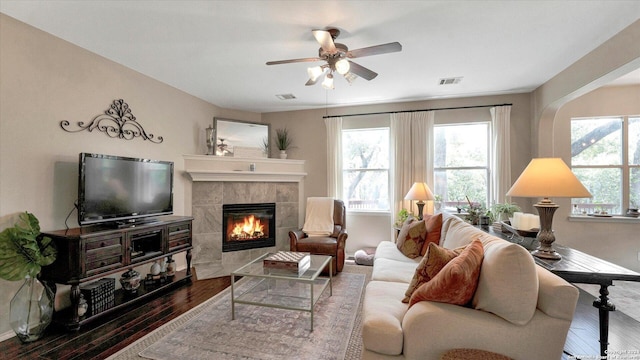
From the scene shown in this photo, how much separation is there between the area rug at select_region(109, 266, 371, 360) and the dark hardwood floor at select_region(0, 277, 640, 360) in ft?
0.58

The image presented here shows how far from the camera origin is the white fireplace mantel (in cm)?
411

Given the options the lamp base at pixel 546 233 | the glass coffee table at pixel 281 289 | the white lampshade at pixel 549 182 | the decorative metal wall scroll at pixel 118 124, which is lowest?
the glass coffee table at pixel 281 289

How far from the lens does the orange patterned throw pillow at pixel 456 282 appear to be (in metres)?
1.46

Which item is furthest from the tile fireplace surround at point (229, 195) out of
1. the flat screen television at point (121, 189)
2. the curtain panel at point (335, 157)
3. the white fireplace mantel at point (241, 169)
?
the flat screen television at point (121, 189)

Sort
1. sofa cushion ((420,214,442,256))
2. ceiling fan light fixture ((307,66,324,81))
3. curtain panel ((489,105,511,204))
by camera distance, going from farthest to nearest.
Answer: curtain panel ((489,105,511,204)) → sofa cushion ((420,214,442,256)) → ceiling fan light fixture ((307,66,324,81))

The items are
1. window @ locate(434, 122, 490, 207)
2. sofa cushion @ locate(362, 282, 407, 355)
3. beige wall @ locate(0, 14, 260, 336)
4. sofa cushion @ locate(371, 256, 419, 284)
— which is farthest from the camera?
window @ locate(434, 122, 490, 207)

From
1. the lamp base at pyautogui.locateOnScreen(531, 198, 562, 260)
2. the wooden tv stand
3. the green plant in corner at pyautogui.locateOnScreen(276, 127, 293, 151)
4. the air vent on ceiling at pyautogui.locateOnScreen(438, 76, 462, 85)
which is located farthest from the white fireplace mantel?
the lamp base at pyautogui.locateOnScreen(531, 198, 562, 260)

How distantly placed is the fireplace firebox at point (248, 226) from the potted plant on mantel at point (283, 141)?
1.00 m

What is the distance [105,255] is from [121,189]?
0.70m

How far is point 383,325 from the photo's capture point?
146 cm

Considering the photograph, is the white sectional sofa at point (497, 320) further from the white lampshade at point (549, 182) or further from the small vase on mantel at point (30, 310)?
the small vase on mantel at point (30, 310)

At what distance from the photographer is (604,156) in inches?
153

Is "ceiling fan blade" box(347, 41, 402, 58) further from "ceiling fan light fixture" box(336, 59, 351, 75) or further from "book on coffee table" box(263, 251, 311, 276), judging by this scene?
"book on coffee table" box(263, 251, 311, 276)

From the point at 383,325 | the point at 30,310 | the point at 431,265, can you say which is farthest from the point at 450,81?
the point at 30,310
